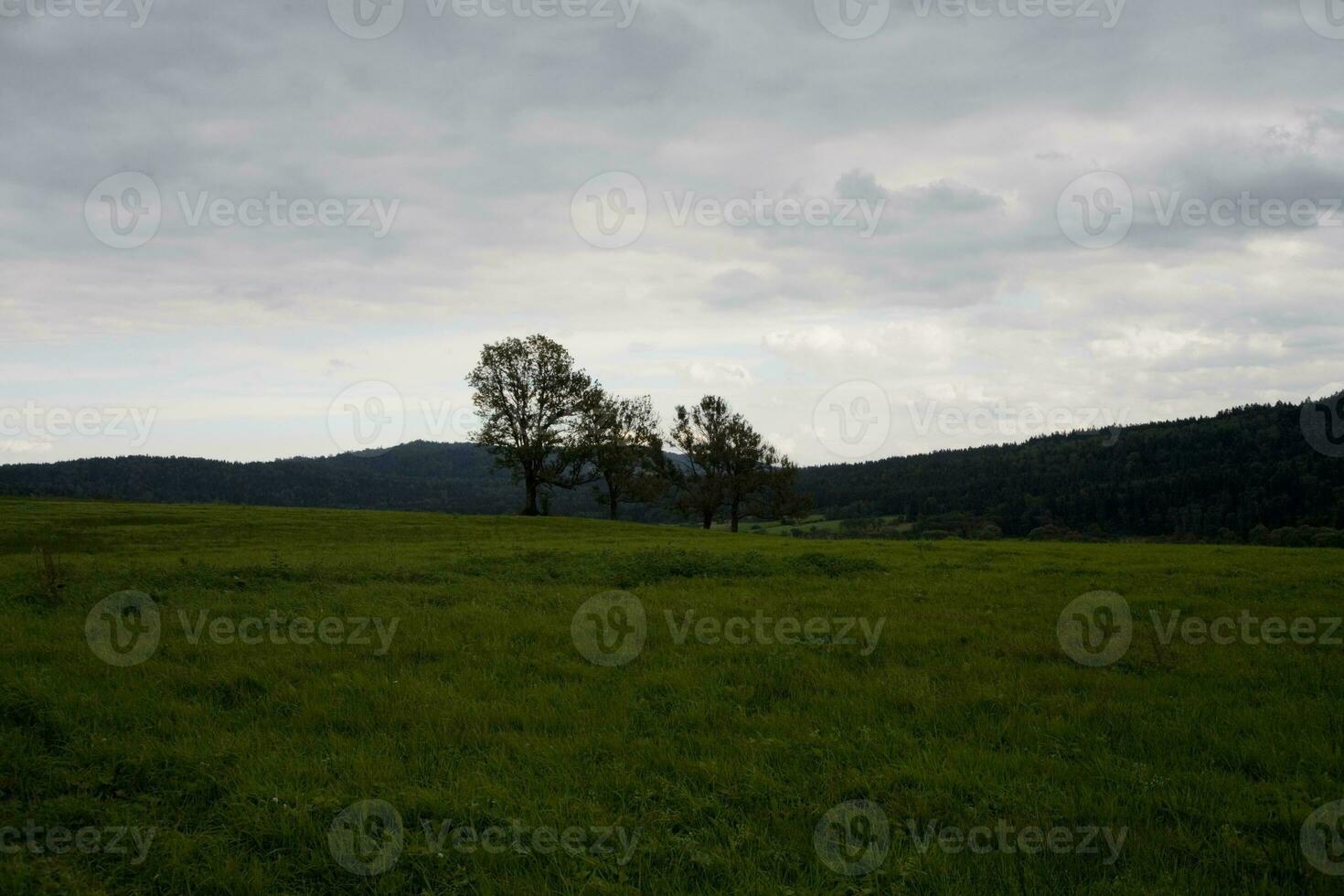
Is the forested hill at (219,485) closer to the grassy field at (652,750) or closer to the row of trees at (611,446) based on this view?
the row of trees at (611,446)

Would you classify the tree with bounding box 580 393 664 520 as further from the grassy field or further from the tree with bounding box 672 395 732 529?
the grassy field

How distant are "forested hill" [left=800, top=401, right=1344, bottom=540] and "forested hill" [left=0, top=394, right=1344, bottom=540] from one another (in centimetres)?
31

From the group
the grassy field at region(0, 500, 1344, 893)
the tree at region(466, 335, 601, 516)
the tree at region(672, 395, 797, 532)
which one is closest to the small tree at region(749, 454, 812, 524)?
the tree at region(672, 395, 797, 532)

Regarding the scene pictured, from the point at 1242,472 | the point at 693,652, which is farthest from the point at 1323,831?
the point at 1242,472

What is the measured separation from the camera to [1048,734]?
26.4 feet

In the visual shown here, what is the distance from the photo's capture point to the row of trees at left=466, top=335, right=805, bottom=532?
6234cm

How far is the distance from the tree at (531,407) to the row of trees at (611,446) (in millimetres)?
78

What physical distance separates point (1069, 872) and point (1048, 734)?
280 cm

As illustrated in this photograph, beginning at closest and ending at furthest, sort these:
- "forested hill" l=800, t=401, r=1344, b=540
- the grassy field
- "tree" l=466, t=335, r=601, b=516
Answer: the grassy field < "tree" l=466, t=335, r=601, b=516 < "forested hill" l=800, t=401, r=1344, b=540

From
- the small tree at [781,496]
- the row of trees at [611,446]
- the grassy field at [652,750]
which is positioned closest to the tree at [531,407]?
the row of trees at [611,446]

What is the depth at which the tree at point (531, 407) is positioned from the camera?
6184 centimetres

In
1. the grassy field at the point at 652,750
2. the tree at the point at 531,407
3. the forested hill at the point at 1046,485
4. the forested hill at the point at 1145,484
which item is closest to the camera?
the grassy field at the point at 652,750

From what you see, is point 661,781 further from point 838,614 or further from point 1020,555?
point 1020,555

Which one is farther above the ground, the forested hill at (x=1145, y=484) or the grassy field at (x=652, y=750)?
the forested hill at (x=1145, y=484)
